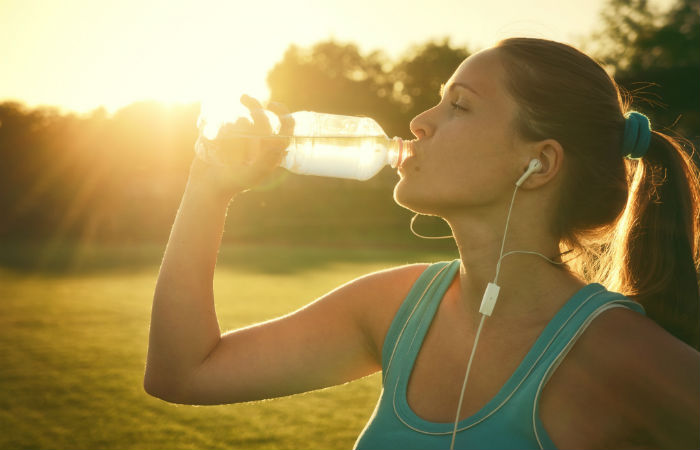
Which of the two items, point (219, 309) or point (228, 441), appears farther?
point (219, 309)

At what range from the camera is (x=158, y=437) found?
15.7 ft

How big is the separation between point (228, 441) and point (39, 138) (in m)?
27.3

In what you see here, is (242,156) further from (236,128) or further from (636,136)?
(636,136)

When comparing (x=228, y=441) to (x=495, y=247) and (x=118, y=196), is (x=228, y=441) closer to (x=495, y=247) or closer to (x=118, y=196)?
(x=495, y=247)

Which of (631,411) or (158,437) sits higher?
(631,411)

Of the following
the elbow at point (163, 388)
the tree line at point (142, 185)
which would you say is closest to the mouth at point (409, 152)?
the elbow at point (163, 388)

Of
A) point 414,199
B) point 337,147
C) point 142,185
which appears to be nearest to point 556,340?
point 414,199

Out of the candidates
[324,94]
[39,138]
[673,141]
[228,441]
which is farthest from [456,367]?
[324,94]

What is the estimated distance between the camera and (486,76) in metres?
2.19

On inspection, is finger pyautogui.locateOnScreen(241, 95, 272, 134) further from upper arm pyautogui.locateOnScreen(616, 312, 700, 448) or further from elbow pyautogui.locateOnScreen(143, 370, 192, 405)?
upper arm pyautogui.locateOnScreen(616, 312, 700, 448)

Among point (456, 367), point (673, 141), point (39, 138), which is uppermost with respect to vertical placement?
point (673, 141)

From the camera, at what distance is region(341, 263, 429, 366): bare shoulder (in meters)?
2.28

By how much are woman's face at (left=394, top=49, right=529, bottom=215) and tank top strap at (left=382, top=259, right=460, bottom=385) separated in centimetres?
24

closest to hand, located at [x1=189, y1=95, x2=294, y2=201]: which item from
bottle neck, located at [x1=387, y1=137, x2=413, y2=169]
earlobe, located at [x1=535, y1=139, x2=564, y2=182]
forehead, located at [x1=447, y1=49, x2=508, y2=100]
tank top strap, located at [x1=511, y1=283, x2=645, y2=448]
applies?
bottle neck, located at [x1=387, y1=137, x2=413, y2=169]
